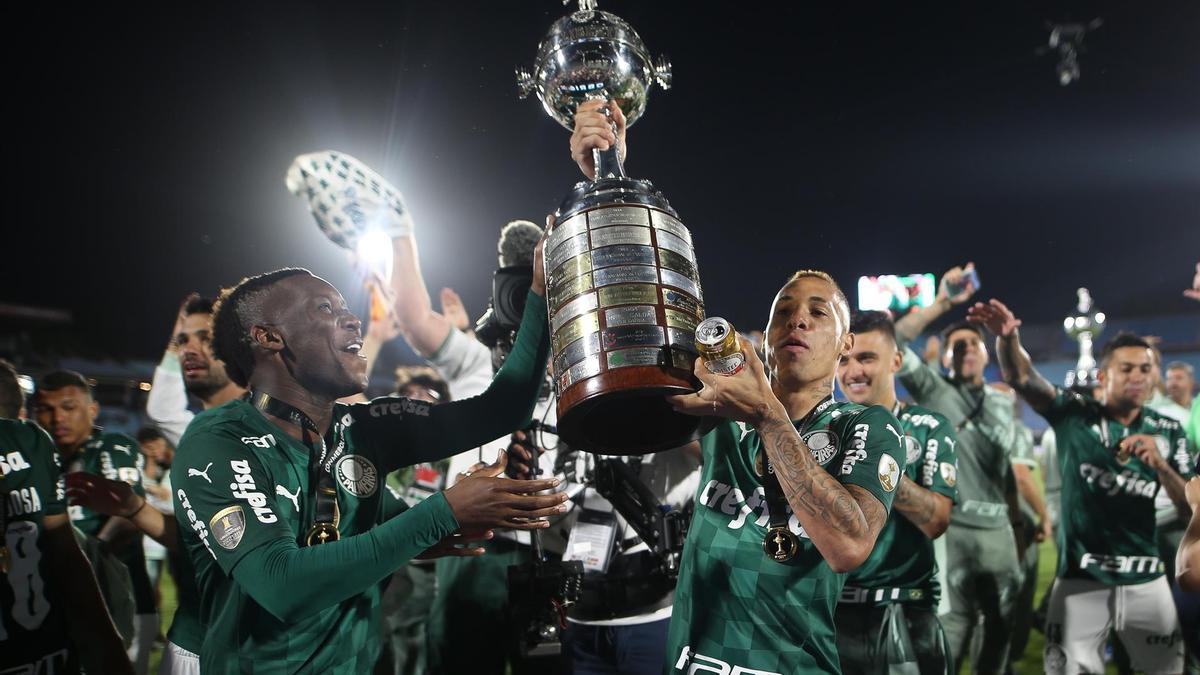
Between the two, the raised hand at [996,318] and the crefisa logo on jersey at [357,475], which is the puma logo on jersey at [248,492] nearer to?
the crefisa logo on jersey at [357,475]

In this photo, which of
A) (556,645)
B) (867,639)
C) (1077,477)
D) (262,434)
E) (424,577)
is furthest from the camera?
(424,577)

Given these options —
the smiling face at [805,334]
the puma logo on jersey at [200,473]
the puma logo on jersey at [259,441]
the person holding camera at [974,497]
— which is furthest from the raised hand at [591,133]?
the person holding camera at [974,497]

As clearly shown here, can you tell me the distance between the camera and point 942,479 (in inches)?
147

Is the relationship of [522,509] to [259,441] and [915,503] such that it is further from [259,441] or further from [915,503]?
[915,503]

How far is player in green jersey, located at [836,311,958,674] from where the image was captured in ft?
11.1

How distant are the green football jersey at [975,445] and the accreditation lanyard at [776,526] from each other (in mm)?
3802

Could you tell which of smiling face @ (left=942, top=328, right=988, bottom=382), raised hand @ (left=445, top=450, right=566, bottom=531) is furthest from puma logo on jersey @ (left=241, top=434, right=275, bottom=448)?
smiling face @ (left=942, top=328, right=988, bottom=382)

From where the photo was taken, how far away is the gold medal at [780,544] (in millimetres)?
2154

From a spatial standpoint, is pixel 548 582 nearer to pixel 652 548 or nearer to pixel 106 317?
pixel 652 548

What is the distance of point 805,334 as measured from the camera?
8.11ft

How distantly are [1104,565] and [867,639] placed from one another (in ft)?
8.25

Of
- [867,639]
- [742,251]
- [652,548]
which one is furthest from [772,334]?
[742,251]

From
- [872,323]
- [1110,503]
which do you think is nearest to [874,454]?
[872,323]

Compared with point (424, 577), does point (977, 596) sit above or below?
below
